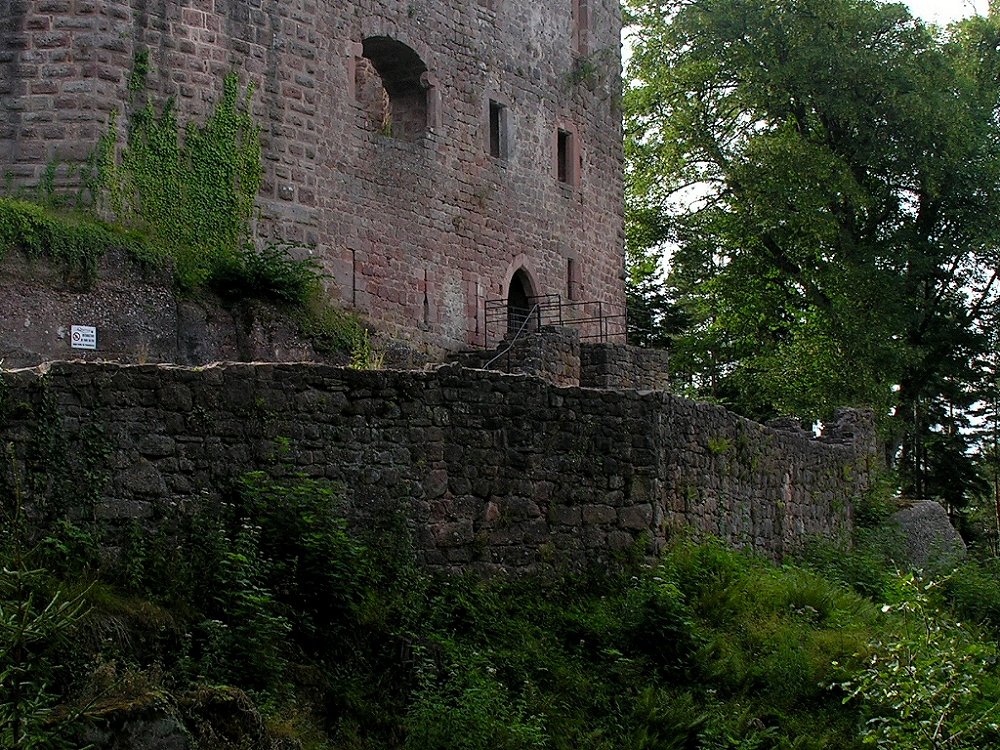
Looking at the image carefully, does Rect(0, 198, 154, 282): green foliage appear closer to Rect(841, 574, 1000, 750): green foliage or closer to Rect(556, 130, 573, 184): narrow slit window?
Rect(841, 574, 1000, 750): green foliage

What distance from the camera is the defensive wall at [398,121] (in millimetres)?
18125

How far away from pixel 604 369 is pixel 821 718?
9.99 m

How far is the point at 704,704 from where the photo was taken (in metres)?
11.4

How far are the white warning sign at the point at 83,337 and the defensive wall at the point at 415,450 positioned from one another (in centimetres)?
593

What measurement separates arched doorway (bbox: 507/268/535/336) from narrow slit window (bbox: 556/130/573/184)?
7.02ft

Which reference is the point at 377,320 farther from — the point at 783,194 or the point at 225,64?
the point at 783,194

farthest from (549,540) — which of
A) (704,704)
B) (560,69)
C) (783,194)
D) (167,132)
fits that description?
(783,194)

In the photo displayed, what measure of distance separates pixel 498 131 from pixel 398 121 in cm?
225

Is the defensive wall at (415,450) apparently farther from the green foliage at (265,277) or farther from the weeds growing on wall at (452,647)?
the green foliage at (265,277)

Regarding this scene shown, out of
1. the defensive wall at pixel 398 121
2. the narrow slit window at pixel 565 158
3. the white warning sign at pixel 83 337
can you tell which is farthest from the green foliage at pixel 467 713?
the narrow slit window at pixel 565 158

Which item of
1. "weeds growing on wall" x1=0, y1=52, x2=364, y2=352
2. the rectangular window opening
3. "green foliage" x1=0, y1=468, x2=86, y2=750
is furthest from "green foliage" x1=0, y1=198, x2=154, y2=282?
the rectangular window opening

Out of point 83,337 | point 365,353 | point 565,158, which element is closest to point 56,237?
point 83,337

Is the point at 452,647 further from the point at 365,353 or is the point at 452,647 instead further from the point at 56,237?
the point at 365,353

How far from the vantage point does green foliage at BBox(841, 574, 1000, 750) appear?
10680 millimetres
